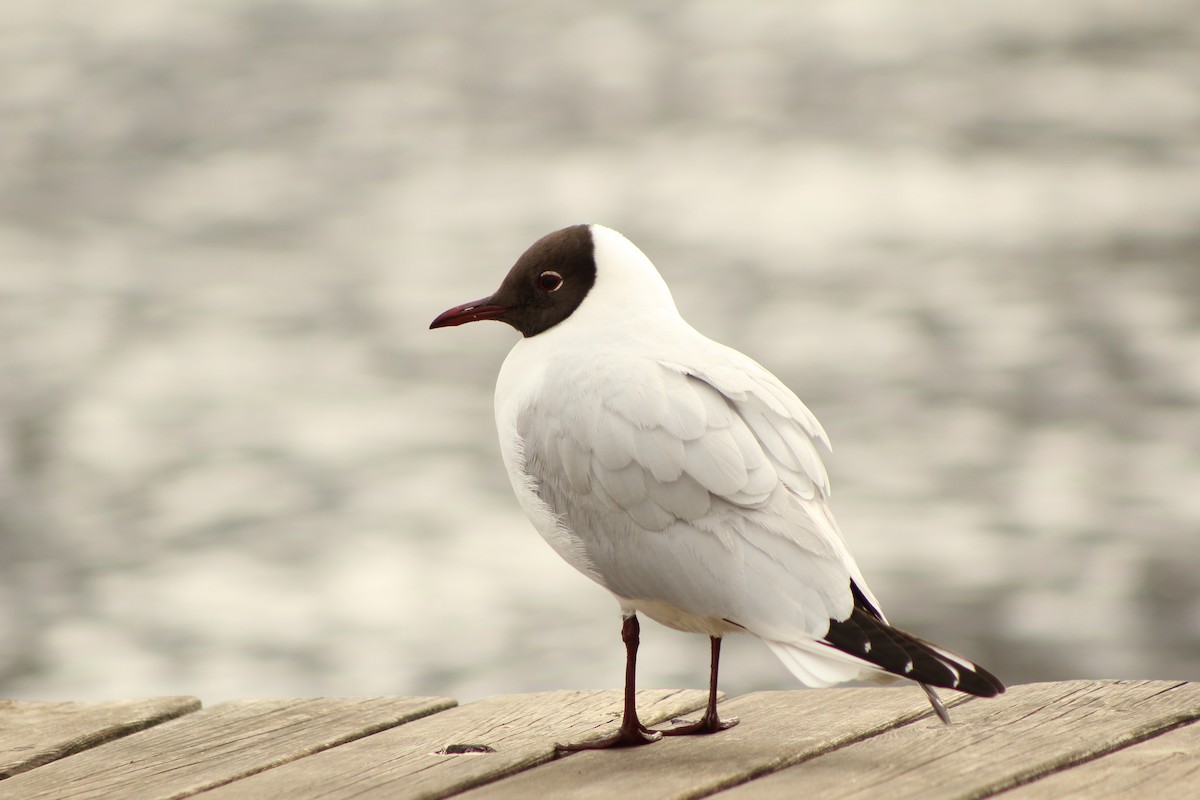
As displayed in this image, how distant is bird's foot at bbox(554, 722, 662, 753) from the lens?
283 centimetres

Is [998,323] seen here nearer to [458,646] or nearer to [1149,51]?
[458,646]

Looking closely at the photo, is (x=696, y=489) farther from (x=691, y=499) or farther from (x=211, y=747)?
(x=211, y=747)

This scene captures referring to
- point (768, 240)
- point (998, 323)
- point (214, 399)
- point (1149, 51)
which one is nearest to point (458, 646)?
point (214, 399)

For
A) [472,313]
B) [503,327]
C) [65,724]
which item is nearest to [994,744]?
[472,313]

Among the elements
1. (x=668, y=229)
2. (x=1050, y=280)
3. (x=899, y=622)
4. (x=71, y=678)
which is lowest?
(x=899, y=622)

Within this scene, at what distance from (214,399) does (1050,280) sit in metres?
6.00

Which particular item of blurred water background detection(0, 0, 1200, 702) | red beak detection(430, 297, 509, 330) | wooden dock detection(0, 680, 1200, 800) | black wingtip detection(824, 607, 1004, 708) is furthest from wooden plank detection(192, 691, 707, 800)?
blurred water background detection(0, 0, 1200, 702)

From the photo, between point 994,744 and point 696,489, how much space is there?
64 cm

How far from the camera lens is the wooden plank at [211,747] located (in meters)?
2.73

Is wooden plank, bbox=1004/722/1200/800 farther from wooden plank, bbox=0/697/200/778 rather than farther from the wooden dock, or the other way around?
wooden plank, bbox=0/697/200/778

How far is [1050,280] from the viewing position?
1189 centimetres

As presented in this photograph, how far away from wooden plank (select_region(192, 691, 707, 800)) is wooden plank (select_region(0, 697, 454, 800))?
5cm

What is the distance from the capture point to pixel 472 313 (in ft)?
11.0

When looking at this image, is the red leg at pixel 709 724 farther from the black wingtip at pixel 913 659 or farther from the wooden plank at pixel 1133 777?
the wooden plank at pixel 1133 777
